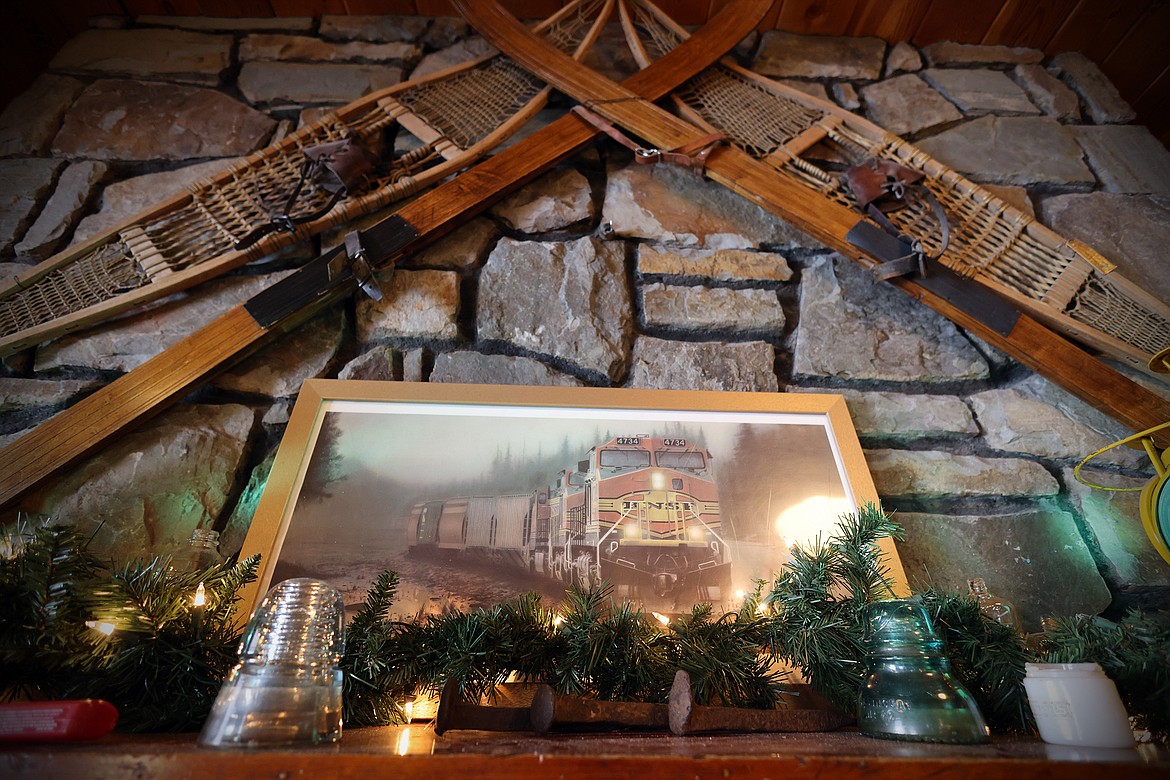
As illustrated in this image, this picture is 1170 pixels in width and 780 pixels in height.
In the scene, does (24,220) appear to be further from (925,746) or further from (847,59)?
(847,59)

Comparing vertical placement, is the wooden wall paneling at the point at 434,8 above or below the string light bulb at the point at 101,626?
above

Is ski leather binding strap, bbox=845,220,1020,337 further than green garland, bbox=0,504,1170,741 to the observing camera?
Yes

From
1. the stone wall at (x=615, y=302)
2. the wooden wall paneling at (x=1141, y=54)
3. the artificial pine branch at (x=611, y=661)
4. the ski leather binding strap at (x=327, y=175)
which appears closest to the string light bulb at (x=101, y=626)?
the stone wall at (x=615, y=302)

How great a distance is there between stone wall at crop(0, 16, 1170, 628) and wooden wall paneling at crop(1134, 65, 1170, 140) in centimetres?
17

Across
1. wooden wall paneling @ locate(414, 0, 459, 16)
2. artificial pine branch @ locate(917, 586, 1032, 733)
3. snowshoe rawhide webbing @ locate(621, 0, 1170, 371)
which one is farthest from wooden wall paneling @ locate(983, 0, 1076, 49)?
artificial pine branch @ locate(917, 586, 1032, 733)

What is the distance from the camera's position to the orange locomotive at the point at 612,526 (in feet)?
3.34

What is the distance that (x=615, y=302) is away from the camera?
133 centimetres

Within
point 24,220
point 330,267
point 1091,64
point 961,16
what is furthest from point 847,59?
point 24,220

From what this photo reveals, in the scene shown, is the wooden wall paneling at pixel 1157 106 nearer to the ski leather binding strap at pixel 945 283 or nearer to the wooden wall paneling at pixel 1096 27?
the wooden wall paneling at pixel 1096 27

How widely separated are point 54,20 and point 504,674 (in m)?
2.19

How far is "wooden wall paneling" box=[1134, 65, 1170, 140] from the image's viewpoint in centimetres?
183

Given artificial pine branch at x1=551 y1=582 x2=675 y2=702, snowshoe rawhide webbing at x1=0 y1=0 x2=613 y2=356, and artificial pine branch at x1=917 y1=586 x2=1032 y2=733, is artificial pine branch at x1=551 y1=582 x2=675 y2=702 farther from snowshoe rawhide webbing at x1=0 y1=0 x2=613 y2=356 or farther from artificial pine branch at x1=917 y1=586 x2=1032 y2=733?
snowshoe rawhide webbing at x1=0 y1=0 x2=613 y2=356

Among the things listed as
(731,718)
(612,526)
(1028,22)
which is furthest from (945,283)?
(1028,22)

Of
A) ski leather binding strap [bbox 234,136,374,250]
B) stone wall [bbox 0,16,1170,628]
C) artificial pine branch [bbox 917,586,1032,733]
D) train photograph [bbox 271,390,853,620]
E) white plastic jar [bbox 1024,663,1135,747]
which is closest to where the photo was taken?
white plastic jar [bbox 1024,663,1135,747]
